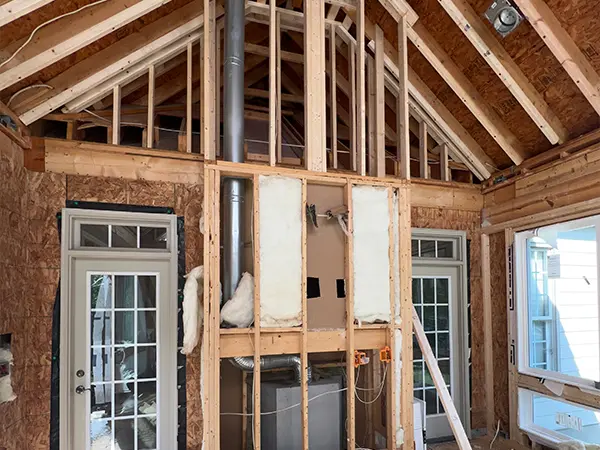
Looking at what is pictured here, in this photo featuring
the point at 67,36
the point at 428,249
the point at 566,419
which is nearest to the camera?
the point at 67,36

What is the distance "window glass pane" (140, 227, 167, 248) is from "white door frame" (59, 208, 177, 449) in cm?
4

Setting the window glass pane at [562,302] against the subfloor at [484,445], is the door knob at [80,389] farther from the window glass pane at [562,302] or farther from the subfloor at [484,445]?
the window glass pane at [562,302]

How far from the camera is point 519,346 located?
4766mm

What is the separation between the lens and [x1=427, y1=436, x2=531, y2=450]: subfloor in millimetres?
4688

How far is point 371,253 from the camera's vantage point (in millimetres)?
3932

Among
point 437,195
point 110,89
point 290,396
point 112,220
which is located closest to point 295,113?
point 437,195

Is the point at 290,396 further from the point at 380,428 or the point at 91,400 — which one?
the point at 91,400

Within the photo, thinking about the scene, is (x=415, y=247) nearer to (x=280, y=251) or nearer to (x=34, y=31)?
(x=280, y=251)

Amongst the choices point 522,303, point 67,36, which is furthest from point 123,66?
point 522,303

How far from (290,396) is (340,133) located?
325cm

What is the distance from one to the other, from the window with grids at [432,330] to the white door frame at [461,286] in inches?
5.7

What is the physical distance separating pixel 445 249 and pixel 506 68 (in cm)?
212

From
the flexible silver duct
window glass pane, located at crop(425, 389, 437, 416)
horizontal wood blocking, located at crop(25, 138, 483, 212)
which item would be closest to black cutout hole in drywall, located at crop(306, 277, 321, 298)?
the flexible silver duct

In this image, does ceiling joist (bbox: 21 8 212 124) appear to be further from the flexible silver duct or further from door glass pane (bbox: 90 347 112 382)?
the flexible silver duct
